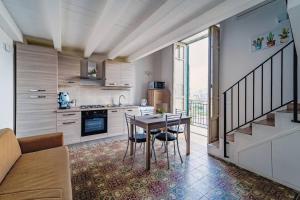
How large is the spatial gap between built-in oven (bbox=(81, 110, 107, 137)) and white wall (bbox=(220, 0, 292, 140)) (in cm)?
295

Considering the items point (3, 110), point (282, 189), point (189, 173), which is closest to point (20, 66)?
point (3, 110)

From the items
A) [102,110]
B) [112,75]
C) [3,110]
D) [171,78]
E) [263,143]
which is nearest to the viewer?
[263,143]

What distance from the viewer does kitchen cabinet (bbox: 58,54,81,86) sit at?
396 cm

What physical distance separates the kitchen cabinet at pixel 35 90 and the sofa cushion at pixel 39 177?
157 centimetres

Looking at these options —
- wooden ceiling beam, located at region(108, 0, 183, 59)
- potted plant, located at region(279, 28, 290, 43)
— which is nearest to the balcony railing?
potted plant, located at region(279, 28, 290, 43)

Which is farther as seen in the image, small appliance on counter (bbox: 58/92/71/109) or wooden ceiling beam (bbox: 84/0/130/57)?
small appliance on counter (bbox: 58/92/71/109)

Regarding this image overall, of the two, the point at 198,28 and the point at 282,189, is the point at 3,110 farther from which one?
the point at 282,189

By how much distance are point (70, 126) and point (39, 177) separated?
2316 mm

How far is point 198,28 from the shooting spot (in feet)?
8.50

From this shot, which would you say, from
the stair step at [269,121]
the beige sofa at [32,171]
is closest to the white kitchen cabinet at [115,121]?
the beige sofa at [32,171]

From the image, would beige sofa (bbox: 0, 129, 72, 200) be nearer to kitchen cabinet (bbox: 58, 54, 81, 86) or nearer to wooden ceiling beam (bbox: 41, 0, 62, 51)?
wooden ceiling beam (bbox: 41, 0, 62, 51)

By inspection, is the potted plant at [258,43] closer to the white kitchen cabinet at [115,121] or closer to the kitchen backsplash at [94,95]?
the white kitchen cabinet at [115,121]

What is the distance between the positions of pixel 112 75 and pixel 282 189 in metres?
4.37

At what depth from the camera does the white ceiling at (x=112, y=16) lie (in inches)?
79.9
